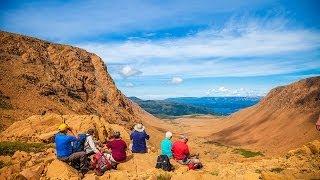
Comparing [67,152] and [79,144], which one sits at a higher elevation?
[79,144]

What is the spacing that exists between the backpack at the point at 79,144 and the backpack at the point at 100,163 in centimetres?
73

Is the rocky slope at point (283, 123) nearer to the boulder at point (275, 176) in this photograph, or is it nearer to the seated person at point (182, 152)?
the seated person at point (182, 152)

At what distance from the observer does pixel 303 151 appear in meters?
20.5

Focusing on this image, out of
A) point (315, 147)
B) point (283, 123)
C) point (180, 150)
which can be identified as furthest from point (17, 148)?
point (283, 123)

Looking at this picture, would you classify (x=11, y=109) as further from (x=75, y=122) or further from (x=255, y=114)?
(x=255, y=114)

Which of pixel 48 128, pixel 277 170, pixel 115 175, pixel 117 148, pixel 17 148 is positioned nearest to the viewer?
pixel 115 175

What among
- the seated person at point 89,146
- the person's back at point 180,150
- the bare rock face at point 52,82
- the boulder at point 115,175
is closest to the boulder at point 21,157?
the seated person at point 89,146

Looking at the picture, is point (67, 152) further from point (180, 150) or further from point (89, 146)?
point (180, 150)

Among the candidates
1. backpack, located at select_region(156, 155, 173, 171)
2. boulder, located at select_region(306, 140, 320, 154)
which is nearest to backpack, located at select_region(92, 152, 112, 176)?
backpack, located at select_region(156, 155, 173, 171)

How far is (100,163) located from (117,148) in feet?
5.24

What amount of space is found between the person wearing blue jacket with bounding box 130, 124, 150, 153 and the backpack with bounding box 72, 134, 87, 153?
3398 mm

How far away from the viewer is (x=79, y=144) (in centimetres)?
1574

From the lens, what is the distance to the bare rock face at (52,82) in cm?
4144

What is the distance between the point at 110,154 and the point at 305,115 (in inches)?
2536
